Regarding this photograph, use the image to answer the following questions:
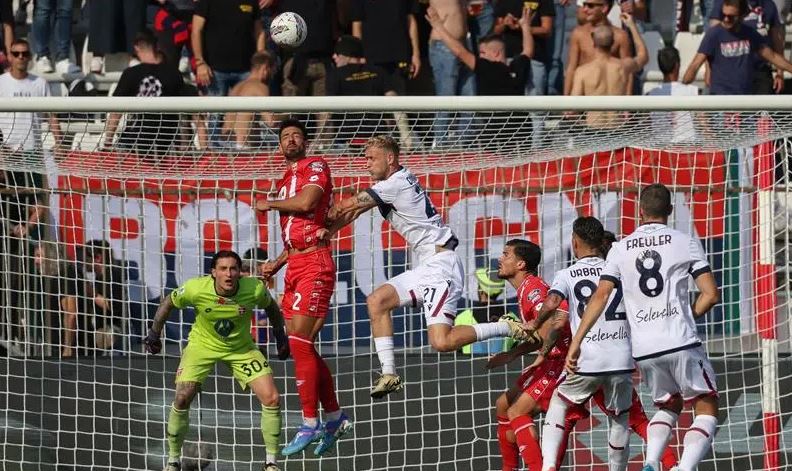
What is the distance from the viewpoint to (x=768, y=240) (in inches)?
491

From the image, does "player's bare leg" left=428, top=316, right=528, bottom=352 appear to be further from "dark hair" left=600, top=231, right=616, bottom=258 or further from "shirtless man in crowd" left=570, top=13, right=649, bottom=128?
"shirtless man in crowd" left=570, top=13, right=649, bottom=128

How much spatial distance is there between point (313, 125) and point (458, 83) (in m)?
3.26

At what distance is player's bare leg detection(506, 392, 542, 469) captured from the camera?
1134 centimetres

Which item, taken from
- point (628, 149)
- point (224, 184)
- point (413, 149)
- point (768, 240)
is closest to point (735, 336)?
point (768, 240)

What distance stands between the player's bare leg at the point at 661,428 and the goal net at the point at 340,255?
2.06m

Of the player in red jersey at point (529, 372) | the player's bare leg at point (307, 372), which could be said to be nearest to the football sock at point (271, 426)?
the player's bare leg at point (307, 372)

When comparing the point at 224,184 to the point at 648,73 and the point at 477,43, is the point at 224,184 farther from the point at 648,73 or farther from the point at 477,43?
the point at 648,73

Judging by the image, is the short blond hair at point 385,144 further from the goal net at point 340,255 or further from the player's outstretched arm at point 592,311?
the player's outstretched arm at point 592,311

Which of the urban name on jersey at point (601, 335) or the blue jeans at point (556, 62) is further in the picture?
the blue jeans at point (556, 62)

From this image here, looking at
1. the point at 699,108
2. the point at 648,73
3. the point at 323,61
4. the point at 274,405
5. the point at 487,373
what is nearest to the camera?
the point at 699,108

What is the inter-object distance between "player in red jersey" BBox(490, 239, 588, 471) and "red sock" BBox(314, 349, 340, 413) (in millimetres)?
1190

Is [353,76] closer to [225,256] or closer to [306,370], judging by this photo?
[225,256]

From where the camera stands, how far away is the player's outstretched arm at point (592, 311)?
10328mm

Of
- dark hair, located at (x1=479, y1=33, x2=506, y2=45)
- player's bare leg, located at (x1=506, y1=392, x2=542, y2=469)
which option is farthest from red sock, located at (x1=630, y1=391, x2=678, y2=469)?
dark hair, located at (x1=479, y1=33, x2=506, y2=45)
